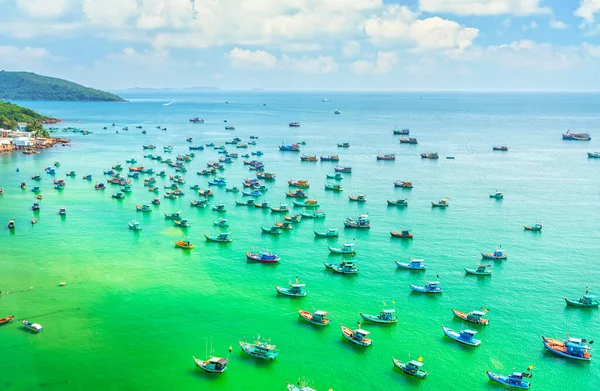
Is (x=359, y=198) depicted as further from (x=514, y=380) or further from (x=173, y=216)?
(x=514, y=380)

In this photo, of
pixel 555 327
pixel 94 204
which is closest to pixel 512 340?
pixel 555 327

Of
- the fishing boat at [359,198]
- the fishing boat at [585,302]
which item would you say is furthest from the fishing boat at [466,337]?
the fishing boat at [359,198]

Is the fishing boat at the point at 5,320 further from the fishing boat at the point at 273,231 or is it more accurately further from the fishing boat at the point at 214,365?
the fishing boat at the point at 273,231

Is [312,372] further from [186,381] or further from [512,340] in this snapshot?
[512,340]

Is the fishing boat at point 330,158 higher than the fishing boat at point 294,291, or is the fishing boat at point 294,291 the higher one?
the fishing boat at point 330,158

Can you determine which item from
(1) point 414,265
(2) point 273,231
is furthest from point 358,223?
(1) point 414,265

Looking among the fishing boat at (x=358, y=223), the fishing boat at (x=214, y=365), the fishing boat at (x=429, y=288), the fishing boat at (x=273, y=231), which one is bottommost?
the fishing boat at (x=214, y=365)

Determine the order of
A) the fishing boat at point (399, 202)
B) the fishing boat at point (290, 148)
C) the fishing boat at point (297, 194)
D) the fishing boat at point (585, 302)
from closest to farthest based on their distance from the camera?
1. the fishing boat at point (585, 302)
2. the fishing boat at point (399, 202)
3. the fishing boat at point (297, 194)
4. the fishing boat at point (290, 148)
